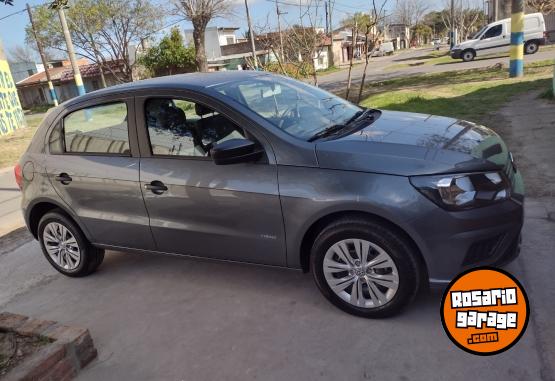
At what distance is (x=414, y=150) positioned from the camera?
293 centimetres

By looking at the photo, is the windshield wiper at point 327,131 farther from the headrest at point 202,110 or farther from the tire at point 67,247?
the tire at point 67,247

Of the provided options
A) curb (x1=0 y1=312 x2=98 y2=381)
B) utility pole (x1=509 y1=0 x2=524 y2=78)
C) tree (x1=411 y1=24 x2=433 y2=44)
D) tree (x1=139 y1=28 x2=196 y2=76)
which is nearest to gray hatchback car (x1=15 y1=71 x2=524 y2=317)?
curb (x1=0 y1=312 x2=98 y2=381)

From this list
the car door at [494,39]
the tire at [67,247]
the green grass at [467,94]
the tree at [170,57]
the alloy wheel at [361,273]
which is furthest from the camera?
the tree at [170,57]

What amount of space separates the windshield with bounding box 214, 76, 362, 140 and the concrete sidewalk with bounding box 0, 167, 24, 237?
4380 millimetres

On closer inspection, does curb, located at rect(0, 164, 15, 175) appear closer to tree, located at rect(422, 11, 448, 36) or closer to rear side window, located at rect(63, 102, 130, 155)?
rear side window, located at rect(63, 102, 130, 155)

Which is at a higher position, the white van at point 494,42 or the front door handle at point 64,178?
the front door handle at point 64,178

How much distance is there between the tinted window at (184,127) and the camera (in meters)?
3.45

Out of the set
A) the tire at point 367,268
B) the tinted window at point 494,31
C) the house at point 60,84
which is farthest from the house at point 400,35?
the tire at point 367,268

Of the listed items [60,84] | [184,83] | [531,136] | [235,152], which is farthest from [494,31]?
[60,84]

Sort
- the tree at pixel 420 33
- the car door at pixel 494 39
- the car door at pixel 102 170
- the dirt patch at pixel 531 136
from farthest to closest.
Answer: the tree at pixel 420 33
the car door at pixel 494 39
the dirt patch at pixel 531 136
the car door at pixel 102 170

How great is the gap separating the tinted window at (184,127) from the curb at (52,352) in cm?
144

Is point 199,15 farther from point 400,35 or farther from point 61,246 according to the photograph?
point 400,35

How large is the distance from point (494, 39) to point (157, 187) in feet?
85.3

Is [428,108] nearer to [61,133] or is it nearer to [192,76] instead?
[192,76]
